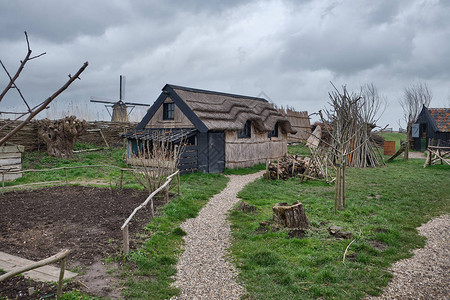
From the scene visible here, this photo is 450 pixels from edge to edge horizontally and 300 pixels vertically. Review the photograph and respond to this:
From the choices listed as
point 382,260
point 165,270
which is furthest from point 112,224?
point 382,260

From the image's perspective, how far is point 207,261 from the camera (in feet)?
21.7

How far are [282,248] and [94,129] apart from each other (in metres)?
20.6

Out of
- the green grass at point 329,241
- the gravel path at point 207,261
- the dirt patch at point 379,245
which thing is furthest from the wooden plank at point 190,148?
the dirt patch at point 379,245

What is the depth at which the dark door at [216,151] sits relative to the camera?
17.7 metres

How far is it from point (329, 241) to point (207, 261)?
2767 mm

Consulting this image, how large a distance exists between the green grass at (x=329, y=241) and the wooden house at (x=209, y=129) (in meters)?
4.51

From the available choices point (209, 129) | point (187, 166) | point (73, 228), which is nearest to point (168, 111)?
point (209, 129)

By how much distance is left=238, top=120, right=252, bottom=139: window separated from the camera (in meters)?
19.6

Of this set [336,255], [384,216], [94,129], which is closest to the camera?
[336,255]

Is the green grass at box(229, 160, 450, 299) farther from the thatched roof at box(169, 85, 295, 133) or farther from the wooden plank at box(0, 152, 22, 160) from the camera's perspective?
the wooden plank at box(0, 152, 22, 160)

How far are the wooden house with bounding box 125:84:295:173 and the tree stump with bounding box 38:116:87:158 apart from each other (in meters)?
3.03

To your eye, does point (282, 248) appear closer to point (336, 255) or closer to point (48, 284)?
point (336, 255)

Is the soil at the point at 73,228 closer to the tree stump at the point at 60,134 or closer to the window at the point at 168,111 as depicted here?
the tree stump at the point at 60,134

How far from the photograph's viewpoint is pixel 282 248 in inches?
276
